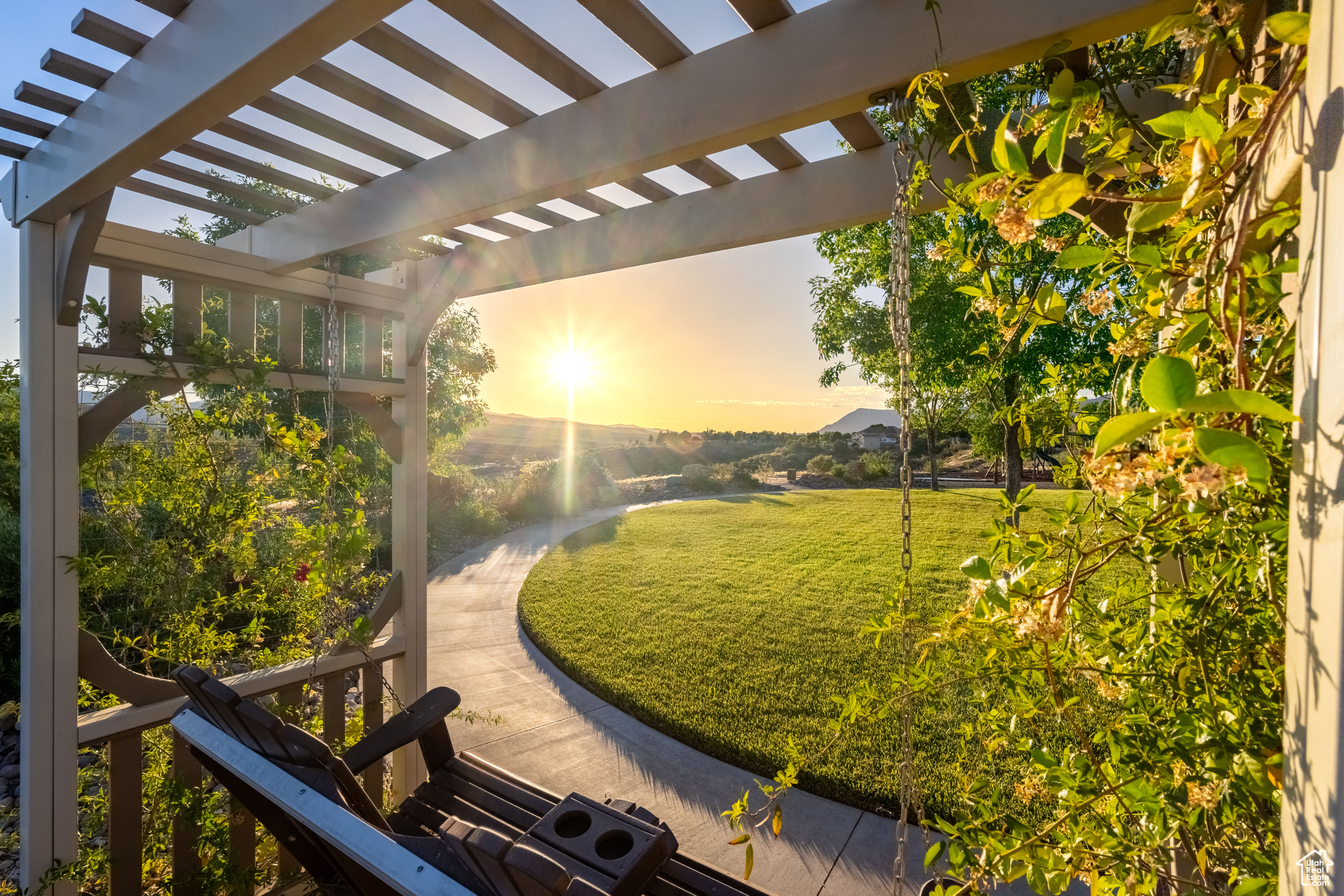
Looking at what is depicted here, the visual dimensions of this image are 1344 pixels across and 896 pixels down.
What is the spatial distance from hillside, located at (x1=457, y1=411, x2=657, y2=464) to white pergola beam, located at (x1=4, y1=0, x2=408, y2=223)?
364 inches

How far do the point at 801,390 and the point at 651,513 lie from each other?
394 centimetres

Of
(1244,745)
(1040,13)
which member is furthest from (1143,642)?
(1040,13)

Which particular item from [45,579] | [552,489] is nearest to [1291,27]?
[45,579]

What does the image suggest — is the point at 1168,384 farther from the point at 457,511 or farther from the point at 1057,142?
the point at 457,511

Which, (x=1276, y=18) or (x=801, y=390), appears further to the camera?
(x=801, y=390)

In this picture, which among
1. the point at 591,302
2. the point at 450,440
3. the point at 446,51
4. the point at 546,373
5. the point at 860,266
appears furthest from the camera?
the point at 546,373

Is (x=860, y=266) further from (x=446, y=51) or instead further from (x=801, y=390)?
(x=446, y=51)

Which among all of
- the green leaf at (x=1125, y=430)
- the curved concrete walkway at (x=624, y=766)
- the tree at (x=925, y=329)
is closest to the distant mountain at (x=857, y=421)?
the tree at (x=925, y=329)

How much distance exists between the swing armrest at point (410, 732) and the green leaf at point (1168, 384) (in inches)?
83.0

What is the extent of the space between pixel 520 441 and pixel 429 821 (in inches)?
614

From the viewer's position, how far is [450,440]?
32.1 feet

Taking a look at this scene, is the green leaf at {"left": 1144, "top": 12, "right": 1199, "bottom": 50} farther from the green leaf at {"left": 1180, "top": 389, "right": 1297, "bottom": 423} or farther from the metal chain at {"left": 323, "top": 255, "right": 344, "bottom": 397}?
the metal chain at {"left": 323, "top": 255, "right": 344, "bottom": 397}

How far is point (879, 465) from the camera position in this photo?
1791 centimetres

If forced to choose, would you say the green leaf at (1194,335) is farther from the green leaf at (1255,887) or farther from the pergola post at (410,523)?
the pergola post at (410,523)
